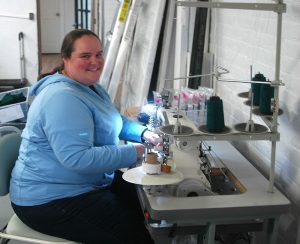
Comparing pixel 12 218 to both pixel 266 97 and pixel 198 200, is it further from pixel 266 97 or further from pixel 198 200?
pixel 266 97

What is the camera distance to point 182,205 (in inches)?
53.7

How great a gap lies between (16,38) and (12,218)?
14.3ft

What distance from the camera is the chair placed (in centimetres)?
157

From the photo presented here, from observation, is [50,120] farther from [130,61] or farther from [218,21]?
[130,61]

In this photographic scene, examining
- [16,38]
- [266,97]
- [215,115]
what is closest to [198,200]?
[215,115]

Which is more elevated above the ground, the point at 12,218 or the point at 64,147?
the point at 64,147

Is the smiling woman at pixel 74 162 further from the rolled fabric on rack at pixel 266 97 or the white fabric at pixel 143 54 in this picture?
the white fabric at pixel 143 54

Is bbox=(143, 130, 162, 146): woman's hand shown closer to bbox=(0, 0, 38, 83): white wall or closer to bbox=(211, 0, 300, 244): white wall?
bbox=(211, 0, 300, 244): white wall

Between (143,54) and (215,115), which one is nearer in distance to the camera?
(215,115)

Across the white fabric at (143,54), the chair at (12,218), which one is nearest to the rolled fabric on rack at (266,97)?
the chair at (12,218)

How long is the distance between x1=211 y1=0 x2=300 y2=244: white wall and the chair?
0.92 meters

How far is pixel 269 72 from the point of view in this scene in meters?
1.82

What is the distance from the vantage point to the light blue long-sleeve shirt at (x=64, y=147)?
1.49m

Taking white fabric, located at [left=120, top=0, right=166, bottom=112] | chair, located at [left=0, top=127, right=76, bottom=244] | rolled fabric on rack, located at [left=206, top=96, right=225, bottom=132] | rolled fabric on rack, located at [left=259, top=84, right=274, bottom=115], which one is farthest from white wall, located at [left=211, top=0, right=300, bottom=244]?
chair, located at [left=0, top=127, right=76, bottom=244]
